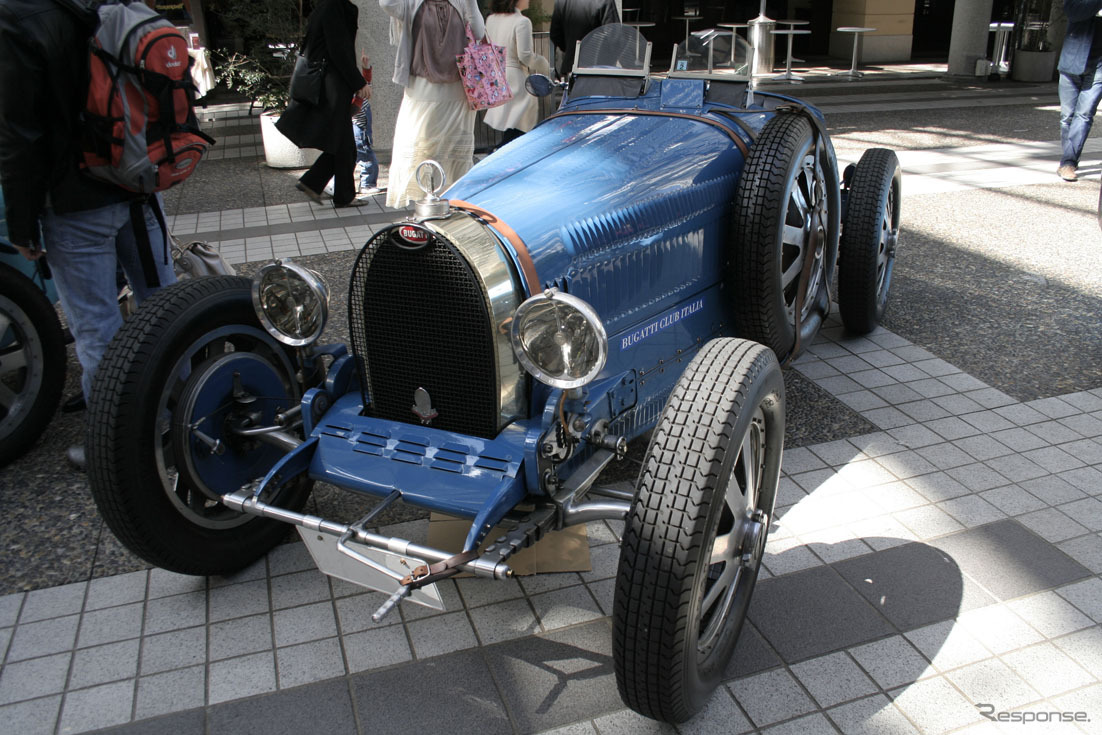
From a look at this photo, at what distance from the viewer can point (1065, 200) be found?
7.47 meters

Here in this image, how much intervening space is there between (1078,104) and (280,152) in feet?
25.0

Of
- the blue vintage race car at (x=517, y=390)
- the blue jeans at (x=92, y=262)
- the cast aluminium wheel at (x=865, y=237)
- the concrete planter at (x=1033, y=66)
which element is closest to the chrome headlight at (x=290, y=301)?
the blue vintage race car at (x=517, y=390)

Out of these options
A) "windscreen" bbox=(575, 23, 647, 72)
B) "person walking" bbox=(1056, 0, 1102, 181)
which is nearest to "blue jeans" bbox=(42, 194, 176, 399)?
"windscreen" bbox=(575, 23, 647, 72)

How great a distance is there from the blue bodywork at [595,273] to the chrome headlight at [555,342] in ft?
0.63

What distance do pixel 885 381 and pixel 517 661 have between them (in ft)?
8.61

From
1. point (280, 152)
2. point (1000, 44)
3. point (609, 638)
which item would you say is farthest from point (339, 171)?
point (1000, 44)

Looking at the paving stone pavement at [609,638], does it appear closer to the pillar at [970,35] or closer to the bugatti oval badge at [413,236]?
the bugatti oval badge at [413,236]

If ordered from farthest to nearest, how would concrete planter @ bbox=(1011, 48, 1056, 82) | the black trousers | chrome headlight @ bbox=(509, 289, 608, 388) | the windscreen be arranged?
concrete planter @ bbox=(1011, 48, 1056, 82)
the black trousers
the windscreen
chrome headlight @ bbox=(509, 289, 608, 388)

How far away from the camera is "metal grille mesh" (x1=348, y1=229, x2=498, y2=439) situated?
2.49m

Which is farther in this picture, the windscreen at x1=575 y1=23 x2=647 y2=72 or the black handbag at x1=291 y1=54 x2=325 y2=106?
the black handbag at x1=291 y1=54 x2=325 y2=106

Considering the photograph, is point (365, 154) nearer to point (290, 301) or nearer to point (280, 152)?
point (280, 152)

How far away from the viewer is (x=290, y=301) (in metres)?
2.82

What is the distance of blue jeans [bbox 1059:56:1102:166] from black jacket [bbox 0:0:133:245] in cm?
790

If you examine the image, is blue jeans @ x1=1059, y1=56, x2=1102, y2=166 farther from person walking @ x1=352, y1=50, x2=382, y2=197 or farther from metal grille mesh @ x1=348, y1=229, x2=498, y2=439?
metal grille mesh @ x1=348, y1=229, x2=498, y2=439
